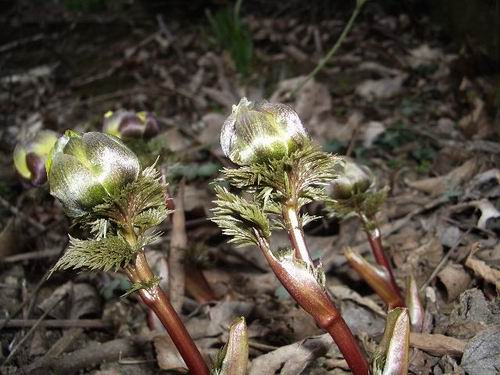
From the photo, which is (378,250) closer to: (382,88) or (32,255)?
(32,255)

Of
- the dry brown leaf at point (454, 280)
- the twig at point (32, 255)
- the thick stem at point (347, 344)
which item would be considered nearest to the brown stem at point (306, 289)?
the thick stem at point (347, 344)

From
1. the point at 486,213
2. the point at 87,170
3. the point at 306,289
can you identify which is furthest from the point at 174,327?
the point at 486,213

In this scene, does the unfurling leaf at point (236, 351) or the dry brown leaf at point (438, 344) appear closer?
the unfurling leaf at point (236, 351)

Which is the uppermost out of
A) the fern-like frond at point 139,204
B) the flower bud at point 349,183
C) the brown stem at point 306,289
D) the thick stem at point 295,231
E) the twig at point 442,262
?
the fern-like frond at point 139,204

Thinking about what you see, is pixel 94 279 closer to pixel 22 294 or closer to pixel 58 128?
pixel 22 294

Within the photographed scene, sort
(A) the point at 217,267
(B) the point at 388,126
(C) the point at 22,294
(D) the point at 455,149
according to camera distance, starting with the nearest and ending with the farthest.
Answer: (C) the point at 22,294 < (A) the point at 217,267 < (D) the point at 455,149 < (B) the point at 388,126

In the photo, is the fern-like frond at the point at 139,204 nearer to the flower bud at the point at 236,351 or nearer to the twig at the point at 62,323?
the flower bud at the point at 236,351

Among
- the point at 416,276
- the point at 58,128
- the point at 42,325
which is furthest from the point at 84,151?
the point at 58,128
